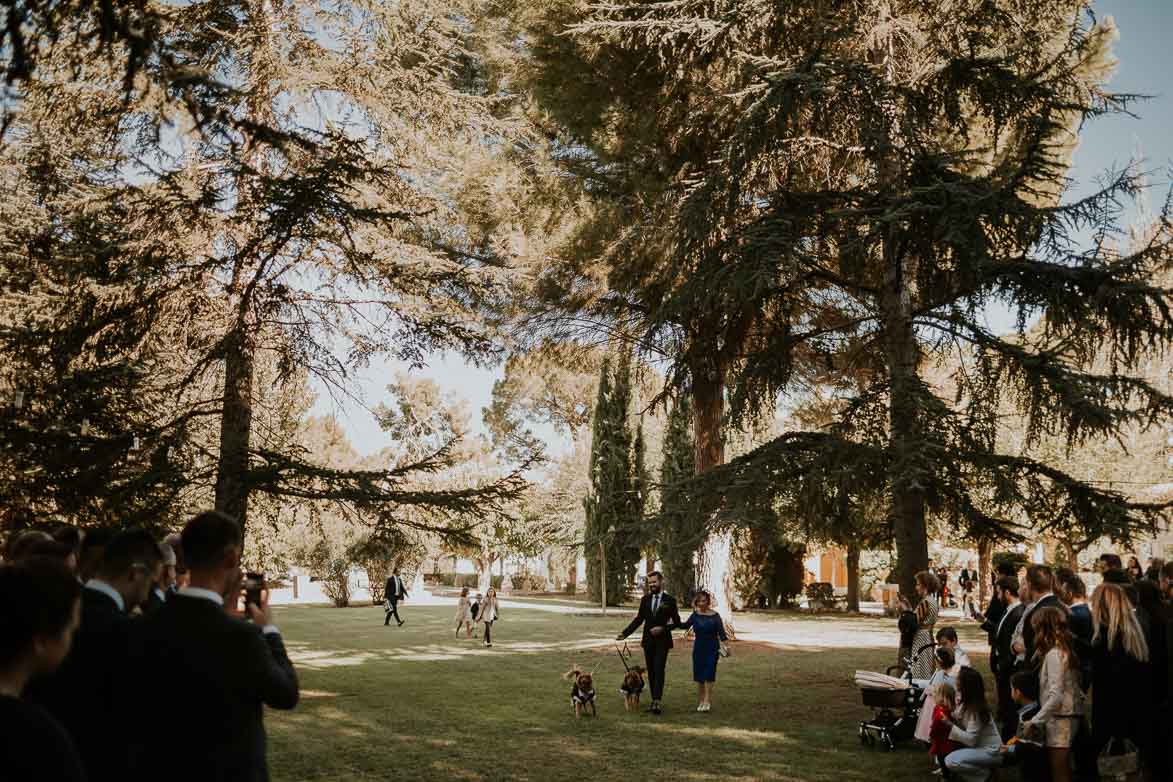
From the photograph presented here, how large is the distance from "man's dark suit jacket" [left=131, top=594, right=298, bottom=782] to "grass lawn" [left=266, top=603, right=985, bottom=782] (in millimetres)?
5767

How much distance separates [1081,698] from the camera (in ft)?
23.9

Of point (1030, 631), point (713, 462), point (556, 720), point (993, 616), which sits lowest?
point (556, 720)

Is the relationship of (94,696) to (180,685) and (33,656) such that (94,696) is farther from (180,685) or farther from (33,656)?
(33,656)

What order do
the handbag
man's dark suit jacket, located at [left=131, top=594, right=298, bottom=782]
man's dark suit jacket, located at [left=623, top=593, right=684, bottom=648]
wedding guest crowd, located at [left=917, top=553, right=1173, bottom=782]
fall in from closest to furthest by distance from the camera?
man's dark suit jacket, located at [left=131, top=594, right=298, bottom=782]
wedding guest crowd, located at [left=917, top=553, right=1173, bottom=782]
the handbag
man's dark suit jacket, located at [left=623, top=593, right=684, bottom=648]

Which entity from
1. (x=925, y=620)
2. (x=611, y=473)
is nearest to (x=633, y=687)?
(x=925, y=620)

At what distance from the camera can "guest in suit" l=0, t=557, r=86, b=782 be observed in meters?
2.07

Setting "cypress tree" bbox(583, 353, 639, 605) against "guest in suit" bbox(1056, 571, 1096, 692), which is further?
"cypress tree" bbox(583, 353, 639, 605)

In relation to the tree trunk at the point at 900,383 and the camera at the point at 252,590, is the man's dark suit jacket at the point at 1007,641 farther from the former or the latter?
the camera at the point at 252,590

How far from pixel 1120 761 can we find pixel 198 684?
7.37 m

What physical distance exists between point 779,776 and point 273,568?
3802 centimetres

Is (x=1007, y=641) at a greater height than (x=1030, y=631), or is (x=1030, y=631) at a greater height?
(x=1030, y=631)

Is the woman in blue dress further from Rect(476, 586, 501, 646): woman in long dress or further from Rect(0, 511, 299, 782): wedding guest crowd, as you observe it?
Rect(476, 586, 501, 646): woman in long dress

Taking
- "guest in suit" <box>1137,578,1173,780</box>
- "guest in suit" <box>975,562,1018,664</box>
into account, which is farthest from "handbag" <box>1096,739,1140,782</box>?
"guest in suit" <box>975,562,1018,664</box>

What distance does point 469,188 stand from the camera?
21.3 m
